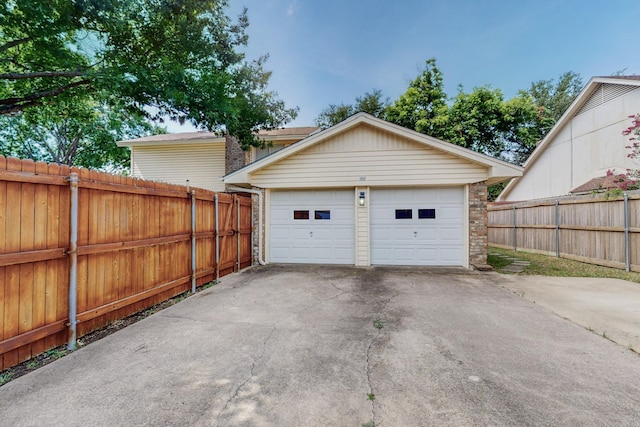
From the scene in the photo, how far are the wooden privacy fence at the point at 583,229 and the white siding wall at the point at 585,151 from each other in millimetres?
3935

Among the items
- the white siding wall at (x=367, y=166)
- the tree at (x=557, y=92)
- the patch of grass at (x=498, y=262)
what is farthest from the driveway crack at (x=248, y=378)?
the tree at (x=557, y=92)

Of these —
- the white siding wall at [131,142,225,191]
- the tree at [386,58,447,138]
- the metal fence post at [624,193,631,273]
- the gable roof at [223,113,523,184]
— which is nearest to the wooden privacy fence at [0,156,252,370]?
the gable roof at [223,113,523,184]

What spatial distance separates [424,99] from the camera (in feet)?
66.6

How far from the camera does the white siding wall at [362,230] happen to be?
7898 millimetres

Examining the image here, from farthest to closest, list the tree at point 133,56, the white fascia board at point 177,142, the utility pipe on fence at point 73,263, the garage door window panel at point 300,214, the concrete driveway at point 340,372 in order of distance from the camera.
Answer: the white fascia board at point 177,142, the garage door window panel at point 300,214, the tree at point 133,56, the utility pipe on fence at point 73,263, the concrete driveway at point 340,372

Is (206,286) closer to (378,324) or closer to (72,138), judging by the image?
(378,324)

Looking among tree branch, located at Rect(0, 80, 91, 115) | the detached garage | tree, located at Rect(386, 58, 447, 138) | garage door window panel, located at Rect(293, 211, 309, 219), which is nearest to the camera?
the detached garage

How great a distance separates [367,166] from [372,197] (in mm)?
950

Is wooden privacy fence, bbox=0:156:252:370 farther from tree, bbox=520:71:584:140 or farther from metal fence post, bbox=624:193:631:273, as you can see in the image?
tree, bbox=520:71:584:140

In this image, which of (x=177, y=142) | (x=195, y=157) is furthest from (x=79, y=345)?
(x=177, y=142)

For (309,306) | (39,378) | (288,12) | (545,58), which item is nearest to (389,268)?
(309,306)

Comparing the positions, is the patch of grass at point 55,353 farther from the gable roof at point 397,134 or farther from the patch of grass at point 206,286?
the gable roof at point 397,134

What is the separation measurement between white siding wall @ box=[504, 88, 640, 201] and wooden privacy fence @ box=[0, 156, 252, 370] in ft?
51.6

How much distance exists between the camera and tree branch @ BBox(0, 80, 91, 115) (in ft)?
28.9
